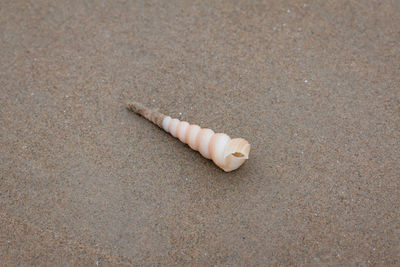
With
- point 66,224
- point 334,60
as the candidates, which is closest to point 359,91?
point 334,60

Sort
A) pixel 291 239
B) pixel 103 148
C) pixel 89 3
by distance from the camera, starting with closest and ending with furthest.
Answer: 1. pixel 291 239
2. pixel 103 148
3. pixel 89 3

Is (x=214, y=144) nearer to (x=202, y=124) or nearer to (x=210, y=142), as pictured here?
(x=210, y=142)

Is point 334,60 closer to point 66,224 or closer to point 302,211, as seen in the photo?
point 302,211
